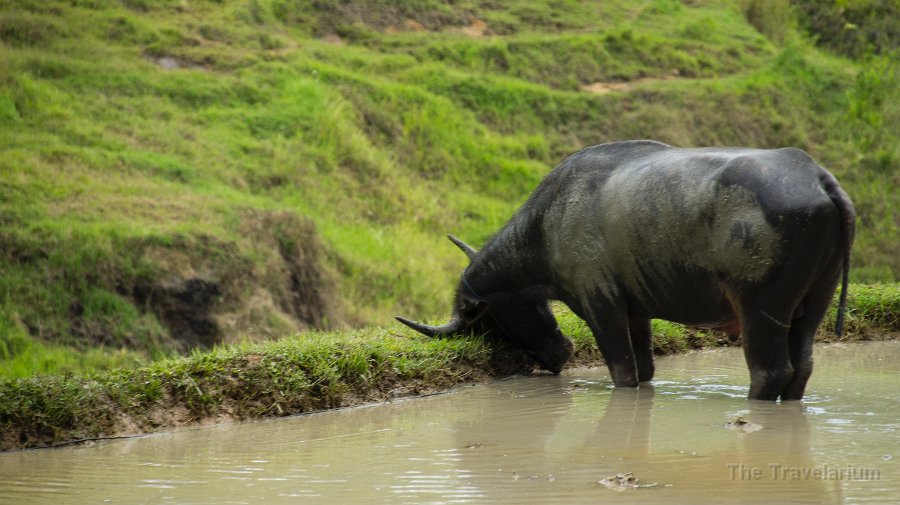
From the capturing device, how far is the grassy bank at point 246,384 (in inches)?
277

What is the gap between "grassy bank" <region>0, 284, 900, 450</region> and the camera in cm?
703

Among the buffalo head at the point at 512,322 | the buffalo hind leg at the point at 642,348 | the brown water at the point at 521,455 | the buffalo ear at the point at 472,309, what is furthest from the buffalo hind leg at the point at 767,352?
the buffalo ear at the point at 472,309

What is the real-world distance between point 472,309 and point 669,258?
90.1 inches

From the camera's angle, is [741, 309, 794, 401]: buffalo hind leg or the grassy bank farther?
[741, 309, 794, 401]: buffalo hind leg

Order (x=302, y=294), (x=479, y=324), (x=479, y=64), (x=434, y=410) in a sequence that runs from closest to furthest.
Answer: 1. (x=434, y=410)
2. (x=479, y=324)
3. (x=302, y=294)
4. (x=479, y=64)

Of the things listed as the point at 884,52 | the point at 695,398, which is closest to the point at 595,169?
the point at 695,398

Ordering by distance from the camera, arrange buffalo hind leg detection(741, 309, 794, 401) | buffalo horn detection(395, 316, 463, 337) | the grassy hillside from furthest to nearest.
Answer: the grassy hillside → buffalo horn detection(395, 316, 463, 337) → buffalo hind leg detection(741, 309, 794, 401)

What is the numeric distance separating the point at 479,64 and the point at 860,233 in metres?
8.50

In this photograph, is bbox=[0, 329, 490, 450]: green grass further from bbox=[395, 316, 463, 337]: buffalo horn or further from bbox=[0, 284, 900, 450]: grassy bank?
bbox=[395, 316, 463, 337]: buffalo horn

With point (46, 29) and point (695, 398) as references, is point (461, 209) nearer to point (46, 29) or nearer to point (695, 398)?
point (46, 29)

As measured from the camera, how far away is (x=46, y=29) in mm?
20328

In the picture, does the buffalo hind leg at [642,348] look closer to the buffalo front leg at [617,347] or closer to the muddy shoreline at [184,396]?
the buffalo front leg at [617,347]

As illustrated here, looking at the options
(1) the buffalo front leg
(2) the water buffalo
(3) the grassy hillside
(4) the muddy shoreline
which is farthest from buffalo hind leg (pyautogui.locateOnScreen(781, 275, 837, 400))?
(3) the grassy hillside

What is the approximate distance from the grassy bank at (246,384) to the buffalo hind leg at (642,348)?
1.13 m
